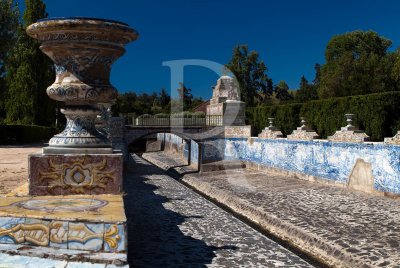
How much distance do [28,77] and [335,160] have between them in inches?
1067

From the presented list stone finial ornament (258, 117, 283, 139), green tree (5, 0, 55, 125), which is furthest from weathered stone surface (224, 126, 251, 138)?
green tree (5, 0, 55, 125)

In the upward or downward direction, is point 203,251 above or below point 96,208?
below

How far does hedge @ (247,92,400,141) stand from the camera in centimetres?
1819

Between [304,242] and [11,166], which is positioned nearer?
[304,242]

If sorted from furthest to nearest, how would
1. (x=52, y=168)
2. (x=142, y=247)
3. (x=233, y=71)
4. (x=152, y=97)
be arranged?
1. (x=152, y=97)
2. (x=233, y=71)
3. (x=142, y=247)
4. (x=52, y=168)

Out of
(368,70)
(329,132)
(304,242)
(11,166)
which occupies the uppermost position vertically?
(368,70)

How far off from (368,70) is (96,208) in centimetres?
3928

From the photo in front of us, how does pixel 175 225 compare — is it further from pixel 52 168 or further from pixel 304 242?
pixel 52 168

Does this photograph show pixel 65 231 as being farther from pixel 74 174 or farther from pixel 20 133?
pixel 20 133

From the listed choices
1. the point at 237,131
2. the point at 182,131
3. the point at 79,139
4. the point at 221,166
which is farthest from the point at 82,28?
the point at 182,131

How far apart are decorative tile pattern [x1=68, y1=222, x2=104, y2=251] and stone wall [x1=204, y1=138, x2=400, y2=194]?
10.1 m

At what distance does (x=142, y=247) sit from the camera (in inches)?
257

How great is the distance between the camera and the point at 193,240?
7.38 meters

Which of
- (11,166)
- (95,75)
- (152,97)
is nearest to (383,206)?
(95,75)
